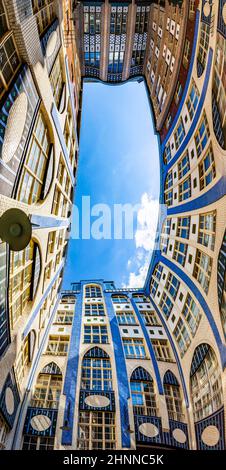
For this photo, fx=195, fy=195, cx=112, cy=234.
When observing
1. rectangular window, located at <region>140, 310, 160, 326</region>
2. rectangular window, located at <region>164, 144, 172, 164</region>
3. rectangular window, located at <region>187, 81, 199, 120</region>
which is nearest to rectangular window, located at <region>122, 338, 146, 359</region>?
rectangular window, located at <region>140, 310, 160, 326</region>

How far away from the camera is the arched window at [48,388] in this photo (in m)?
19.2

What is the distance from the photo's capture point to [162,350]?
86.2ft

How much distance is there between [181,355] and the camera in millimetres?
23641

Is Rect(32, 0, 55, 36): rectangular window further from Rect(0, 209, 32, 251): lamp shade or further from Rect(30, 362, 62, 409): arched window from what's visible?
Rect(30, 362, 62, 409): arched window

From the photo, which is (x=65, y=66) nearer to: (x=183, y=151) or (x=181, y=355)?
(x=183, y=151)

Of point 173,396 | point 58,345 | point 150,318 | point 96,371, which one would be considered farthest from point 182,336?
point 58,345

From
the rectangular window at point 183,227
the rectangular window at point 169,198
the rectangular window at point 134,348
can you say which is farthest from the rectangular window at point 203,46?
the rectangular window at point 134,348

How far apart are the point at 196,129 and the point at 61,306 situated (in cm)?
3145

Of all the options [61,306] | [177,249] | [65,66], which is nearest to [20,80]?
[65,66]

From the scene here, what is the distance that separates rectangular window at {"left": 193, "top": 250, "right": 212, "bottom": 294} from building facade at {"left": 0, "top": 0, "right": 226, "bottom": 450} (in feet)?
0.63

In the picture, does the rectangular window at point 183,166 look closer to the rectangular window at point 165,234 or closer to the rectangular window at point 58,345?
→ the rectangular window at point 165,234

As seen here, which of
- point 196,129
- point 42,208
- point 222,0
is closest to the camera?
point 222,0

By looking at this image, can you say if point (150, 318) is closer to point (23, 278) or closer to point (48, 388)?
point (48, 388)

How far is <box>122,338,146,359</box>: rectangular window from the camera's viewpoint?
2450 centimetres
